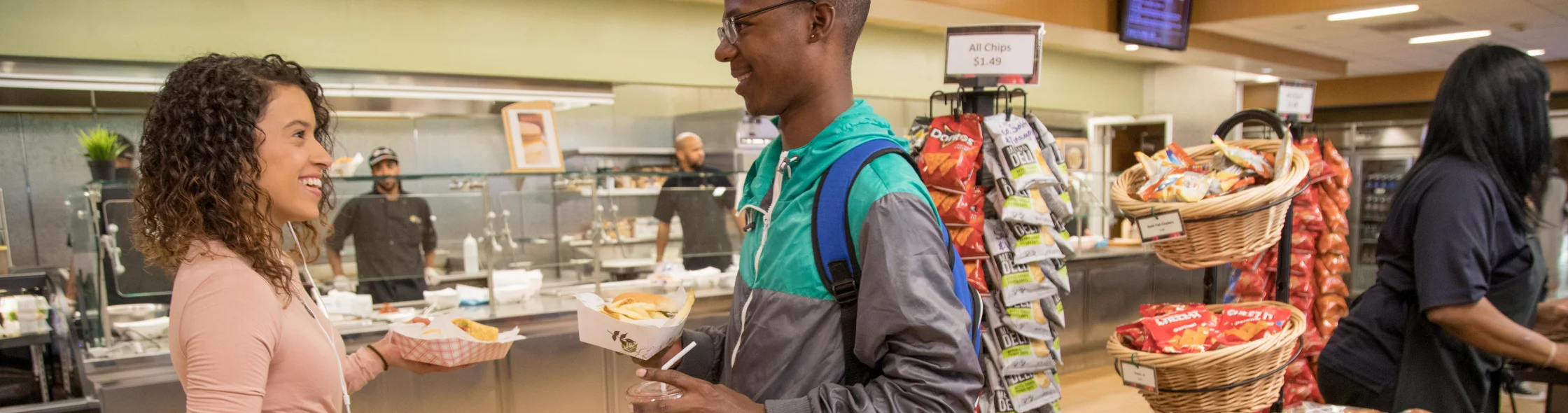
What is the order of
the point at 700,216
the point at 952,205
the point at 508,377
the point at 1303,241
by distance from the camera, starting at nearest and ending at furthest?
the point at 952,205
the point at 508,377
the point at 1303,241
the point at 700,216

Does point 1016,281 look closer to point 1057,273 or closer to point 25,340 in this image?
point 1057,273

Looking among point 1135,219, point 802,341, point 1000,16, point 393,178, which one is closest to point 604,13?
point 1000,16

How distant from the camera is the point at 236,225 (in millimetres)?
1236

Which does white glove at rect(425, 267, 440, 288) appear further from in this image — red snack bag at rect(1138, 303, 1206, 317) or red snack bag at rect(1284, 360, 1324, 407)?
Answer: red snack bag at rect(1284, 360, 1324, 407)

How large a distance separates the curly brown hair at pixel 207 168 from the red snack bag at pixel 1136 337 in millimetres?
1577

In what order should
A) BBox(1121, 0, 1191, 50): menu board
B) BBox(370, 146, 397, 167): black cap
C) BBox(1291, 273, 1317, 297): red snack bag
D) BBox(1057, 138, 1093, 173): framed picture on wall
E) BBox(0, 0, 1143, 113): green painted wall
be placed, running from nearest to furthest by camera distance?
BBox(1291, 273, 1317, 297): red snack bag, BBox(0, 0, 1143, 113): green painted wall, BBox(370, 146, 397, 167): black cap, BBox(1121, 0, 1191, 50): menu board, BBox(1057, 138, 1093, 173): framed picture on wall

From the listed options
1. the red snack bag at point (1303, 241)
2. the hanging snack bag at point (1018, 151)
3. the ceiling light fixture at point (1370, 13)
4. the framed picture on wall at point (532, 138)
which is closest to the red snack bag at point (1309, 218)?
the red snack bag at point (1303, 241)

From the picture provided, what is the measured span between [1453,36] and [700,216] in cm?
649

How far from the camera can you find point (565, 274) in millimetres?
4102

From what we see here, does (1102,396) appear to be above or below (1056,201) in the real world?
below

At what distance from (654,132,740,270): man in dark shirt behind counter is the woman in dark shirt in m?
2.74

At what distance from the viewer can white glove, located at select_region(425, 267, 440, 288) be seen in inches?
155

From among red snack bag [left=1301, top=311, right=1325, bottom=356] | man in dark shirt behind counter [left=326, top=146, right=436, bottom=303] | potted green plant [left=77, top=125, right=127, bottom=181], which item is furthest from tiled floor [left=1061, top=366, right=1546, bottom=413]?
potted green plant [left=77, top=125, right=127, bottom=181]

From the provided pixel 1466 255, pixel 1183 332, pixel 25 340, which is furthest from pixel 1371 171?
pixel 25 340
